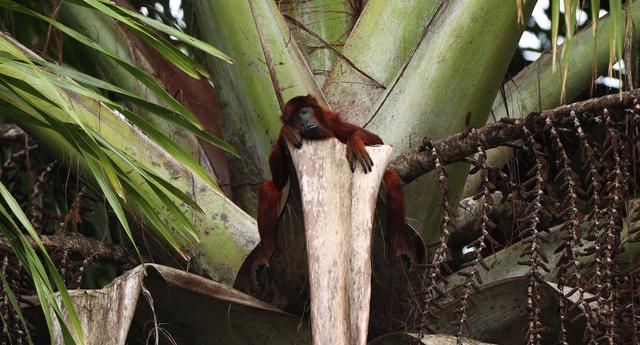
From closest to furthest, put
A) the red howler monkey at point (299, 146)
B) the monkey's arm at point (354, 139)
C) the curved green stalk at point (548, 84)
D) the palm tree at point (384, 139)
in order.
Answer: the palm tree at point (384, 139) → the monkey's arm at point (354, 139) → the red howler monkey at point (299, 146) → the curved green stalk at point (548, 84)

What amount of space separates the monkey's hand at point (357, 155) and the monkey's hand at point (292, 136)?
108 millimetres

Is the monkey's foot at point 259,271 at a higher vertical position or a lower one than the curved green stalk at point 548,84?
lower

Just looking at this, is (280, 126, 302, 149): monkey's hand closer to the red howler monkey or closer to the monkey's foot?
the red howler monkey

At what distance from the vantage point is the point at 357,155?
2.32 metres

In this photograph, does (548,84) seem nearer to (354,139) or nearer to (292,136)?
(354,139)

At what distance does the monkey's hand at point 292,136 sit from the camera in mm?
2296

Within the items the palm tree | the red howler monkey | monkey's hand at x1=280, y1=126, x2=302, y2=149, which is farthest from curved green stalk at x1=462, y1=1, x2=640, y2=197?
monkey's hand at x1=280, y1=126, x2=302, y2=149

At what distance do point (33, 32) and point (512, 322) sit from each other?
236cm

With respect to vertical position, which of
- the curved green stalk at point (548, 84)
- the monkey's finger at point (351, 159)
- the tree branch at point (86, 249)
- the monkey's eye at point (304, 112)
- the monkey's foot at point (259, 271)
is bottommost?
the tree branch at point (86, 249)

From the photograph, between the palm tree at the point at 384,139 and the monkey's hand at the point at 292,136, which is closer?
the palm tree at the point at 384,139

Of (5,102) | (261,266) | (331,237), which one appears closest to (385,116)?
(261,266)

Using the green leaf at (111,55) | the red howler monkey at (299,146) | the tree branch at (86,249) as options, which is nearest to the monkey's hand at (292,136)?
the red howler monkey at (299,146)

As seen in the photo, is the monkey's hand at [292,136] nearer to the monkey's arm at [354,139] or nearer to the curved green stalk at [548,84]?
the monkey's arm at [354,139]

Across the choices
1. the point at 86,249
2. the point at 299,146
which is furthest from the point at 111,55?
the point at 86,249
